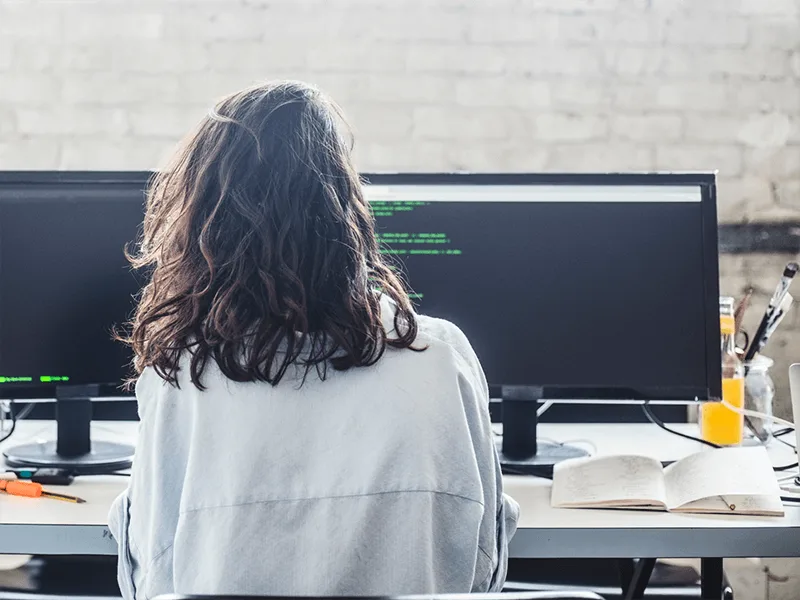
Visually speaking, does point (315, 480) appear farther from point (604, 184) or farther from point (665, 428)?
point (665, 428)

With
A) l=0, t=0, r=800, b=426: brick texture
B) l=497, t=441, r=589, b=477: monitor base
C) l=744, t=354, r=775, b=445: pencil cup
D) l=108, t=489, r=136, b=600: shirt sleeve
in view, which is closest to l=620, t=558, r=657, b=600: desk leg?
l=497, t=441, r=589, b=477: monitor base

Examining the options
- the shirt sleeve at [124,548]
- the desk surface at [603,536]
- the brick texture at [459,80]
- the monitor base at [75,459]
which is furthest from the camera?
the brick texture at [459,80]

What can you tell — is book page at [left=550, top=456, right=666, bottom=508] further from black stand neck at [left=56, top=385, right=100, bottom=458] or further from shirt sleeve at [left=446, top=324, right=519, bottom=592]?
black stand neck at [left=56, top=385, right=100, bottom=458]

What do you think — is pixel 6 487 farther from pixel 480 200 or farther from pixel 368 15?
pixel 368 15

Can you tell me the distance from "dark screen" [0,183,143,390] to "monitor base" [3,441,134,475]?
4.8 inches

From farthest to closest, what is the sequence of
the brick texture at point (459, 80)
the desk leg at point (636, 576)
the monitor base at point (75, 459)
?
the brick texture at point (459, 80)
the desk leg at point (636, 576)
the monitor base at point (75, 459)

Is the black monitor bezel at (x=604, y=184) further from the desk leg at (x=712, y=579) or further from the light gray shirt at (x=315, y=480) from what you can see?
the light gray shirt at (x=315, y=480)

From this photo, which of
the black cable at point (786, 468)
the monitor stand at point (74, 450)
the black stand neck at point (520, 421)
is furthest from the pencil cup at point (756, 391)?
the monitor stand at point (74, 450)

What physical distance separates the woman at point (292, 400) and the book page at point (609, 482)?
0.31 metres

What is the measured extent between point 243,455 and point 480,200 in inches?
29.6

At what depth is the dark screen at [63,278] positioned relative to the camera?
1.50 metres

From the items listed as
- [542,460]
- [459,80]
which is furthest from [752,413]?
[459,80]

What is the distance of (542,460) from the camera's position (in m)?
1.52

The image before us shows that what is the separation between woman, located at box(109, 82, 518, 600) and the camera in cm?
92
